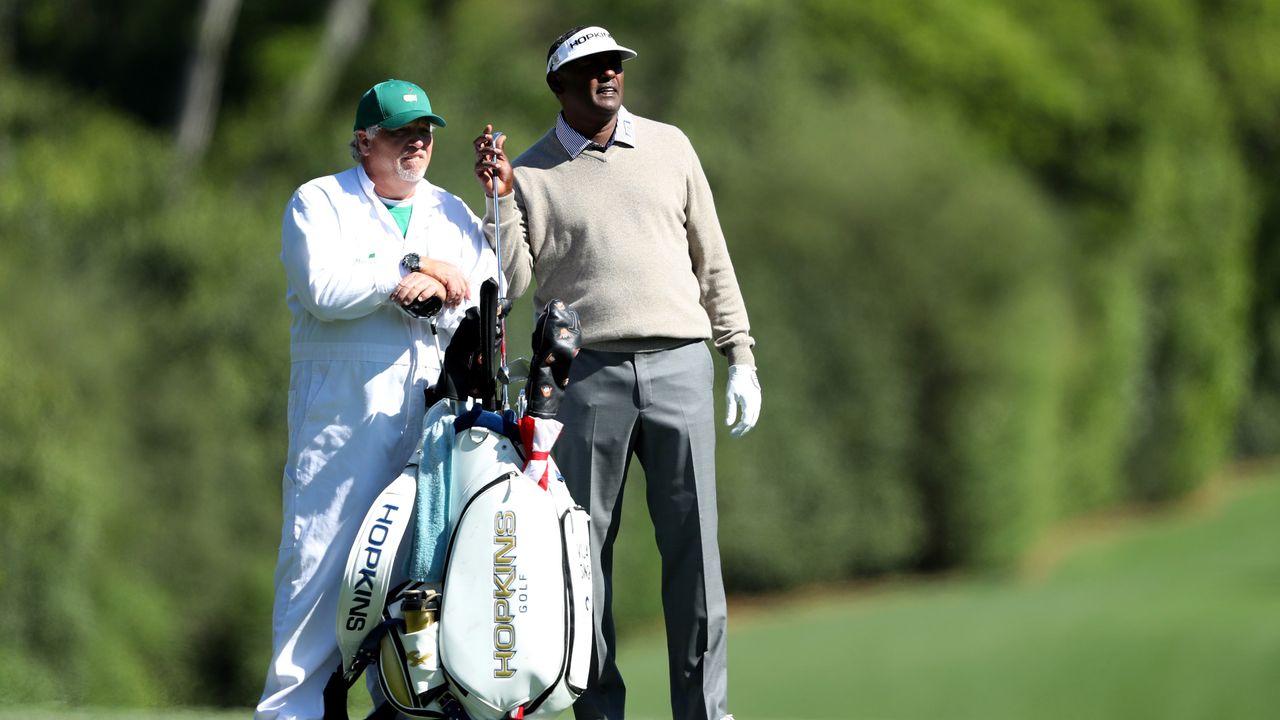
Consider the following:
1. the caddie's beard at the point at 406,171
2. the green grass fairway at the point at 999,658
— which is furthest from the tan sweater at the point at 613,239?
the green grass fairway at the point at 999,658

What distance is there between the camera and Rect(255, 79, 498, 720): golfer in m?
4.43

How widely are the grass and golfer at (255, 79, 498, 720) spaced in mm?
9933

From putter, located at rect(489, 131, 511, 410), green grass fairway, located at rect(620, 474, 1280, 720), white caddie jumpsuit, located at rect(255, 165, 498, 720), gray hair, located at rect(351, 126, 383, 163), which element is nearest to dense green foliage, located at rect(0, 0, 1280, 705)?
green grass fairway, located at rect(620, 474, 1280, 720)

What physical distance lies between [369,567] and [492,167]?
3.48 ft

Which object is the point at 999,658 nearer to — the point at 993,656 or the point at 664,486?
the point at 993,656

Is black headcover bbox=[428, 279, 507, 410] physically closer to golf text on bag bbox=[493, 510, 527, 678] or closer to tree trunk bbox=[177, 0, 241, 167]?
golf text on bag bbox=[493, 510, 527, 678]

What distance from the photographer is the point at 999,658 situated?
56.0ft

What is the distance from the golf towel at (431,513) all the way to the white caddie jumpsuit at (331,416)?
219mm

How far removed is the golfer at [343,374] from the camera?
4434 millimetres

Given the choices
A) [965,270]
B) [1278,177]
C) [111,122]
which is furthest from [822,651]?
[1278,177]

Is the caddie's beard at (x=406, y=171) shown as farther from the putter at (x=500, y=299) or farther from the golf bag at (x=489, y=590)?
the golf bag at (x=489, y=590)

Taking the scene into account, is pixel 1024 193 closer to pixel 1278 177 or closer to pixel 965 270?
pixel 965 270

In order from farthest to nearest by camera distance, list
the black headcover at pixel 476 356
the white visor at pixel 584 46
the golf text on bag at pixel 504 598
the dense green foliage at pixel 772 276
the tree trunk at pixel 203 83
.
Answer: the tree trunk at pixel 203 83, the dense green foliage at pixel 772 276, the white visor at pixel 584 46, the black headcover at pixel 476 356, the golf text on bag at pixel 504 598

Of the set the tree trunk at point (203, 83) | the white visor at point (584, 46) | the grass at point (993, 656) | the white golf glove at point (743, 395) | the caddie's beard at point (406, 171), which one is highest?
the tree trunk at point (203, 83)
